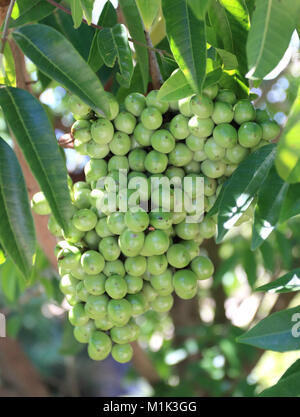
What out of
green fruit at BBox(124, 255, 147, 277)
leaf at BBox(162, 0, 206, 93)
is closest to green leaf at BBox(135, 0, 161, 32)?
leaf at BBox(162, 0, 206, 93)

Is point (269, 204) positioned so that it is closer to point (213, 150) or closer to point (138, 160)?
point (213, 150)

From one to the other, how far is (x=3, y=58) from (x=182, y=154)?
355 mm

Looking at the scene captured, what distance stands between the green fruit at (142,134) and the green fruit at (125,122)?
0.4 inches

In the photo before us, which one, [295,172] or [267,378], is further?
[267,378]

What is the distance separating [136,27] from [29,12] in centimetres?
19

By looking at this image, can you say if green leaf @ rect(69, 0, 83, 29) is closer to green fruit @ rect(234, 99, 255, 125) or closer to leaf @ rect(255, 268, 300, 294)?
green fruit @ rect(234, 99, 255, 125)

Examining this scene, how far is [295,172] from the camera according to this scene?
0.56 metres

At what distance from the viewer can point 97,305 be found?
2.67ft

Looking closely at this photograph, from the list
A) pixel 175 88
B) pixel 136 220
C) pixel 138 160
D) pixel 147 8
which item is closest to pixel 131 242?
pixel 136 220

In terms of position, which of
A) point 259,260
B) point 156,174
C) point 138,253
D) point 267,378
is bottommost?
point 267,378

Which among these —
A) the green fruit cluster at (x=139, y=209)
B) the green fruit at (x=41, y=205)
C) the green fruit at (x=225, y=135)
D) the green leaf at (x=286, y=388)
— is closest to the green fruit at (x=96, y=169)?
the green fruit cluster at (x=139, y=209)

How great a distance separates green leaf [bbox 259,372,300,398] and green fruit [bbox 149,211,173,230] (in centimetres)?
29
